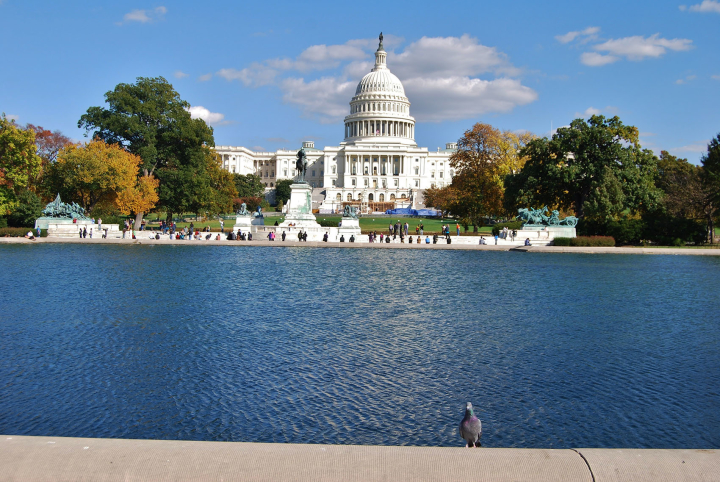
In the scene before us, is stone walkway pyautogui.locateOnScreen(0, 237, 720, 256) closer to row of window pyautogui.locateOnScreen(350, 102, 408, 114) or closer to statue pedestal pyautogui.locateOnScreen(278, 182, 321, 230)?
statue pedestal pyautogui.locateOnScreen(278, 182, 321, 230)

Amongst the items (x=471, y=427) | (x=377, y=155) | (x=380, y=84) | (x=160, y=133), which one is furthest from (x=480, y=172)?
(x=380, y=84)

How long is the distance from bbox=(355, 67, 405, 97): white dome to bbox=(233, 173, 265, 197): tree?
43816 mm

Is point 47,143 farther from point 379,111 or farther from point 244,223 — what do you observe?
point 379,111

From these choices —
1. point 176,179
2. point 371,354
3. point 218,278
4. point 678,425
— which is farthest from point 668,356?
point 176,179

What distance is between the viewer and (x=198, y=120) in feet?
182

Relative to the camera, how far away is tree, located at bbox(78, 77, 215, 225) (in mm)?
53094

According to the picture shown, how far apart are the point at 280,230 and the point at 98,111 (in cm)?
2081

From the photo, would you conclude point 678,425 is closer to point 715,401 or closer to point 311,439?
point 715,401

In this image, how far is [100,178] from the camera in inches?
→ 1873

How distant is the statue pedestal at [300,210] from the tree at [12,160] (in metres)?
18.8

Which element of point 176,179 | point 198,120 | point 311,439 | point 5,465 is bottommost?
point 311,439

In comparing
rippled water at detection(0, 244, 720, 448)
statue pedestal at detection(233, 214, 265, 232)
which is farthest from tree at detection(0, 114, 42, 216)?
rippled water at detection(0, 244, 720, 448)

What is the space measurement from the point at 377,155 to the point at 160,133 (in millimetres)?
94433

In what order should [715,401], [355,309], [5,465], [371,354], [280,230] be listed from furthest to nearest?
1. [280,230]
2. [355,309]
3. [371,354]
4. [715,401]
5. [5,465]
